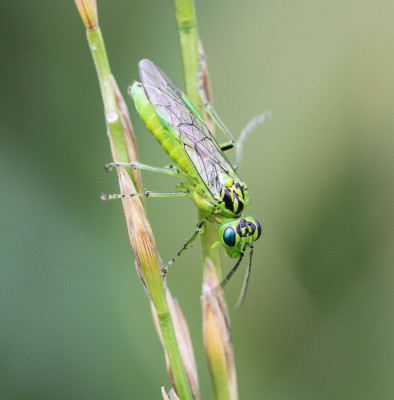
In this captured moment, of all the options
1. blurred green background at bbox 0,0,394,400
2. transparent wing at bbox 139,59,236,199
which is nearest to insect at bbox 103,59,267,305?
transparent wing at bbox 139,59,236,199

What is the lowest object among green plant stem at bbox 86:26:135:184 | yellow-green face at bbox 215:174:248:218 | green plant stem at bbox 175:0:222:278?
yellow-green face at bbox 215:174:248:218

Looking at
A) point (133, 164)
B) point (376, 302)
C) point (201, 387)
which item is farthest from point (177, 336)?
point (376, 302)

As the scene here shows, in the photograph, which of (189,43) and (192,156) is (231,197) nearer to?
(192,156)

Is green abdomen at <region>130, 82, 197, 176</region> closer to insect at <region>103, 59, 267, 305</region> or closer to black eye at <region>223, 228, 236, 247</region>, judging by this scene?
insect at <region>103, 59, 267, 305</region>

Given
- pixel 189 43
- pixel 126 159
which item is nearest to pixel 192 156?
pixel 189 43

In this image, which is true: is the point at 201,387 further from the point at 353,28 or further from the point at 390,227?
the point at 353,28

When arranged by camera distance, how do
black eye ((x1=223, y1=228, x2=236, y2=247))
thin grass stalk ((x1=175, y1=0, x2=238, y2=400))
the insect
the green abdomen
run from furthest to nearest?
the green abdomen
the insect
black eye ((x1=223, y1=228, x2=236, y2=247))
thin grass stalk ((x1=175, y1=0, x2=238, y2=400))
